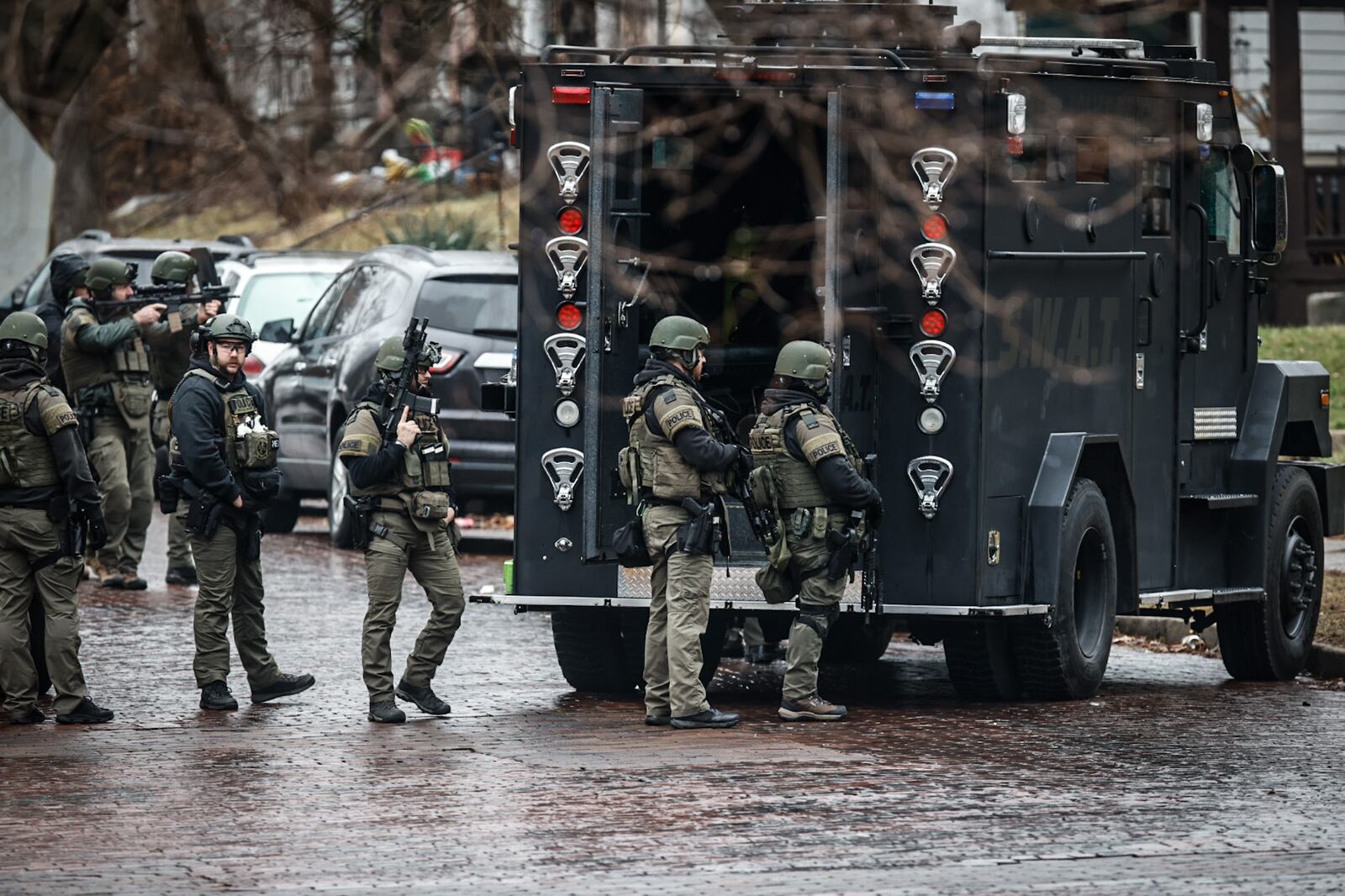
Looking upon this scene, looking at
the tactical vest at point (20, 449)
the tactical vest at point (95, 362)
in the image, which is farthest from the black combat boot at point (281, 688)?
the tactical vest at point (95, 362)

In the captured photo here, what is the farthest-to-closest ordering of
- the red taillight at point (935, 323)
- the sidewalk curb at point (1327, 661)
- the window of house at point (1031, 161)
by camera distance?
the sidewalk curb at point (1327, 661), the window of house at point (1031, 161), the red taillight at point (935, 323)

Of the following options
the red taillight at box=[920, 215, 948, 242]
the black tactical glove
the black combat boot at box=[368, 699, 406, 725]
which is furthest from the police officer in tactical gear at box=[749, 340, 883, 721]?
the black tactical glove

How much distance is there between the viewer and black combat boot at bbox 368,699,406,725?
10617 millimetres

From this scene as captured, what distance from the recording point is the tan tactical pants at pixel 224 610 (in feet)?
35.9

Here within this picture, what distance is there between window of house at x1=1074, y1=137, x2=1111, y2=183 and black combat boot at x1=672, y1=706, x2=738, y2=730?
9.66 ft

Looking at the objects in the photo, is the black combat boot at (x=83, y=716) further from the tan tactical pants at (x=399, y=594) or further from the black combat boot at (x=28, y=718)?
the tan tactical pants at (x=399, y=594)

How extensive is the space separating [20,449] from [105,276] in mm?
4088

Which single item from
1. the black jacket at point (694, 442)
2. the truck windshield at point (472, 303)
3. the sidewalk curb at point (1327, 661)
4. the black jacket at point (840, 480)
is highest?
the truck windshield at point (472, 303)

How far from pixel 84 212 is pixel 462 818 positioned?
26.7 meters

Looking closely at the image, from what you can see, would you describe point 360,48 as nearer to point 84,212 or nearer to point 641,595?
point 641,595

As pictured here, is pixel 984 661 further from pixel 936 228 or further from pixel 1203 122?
pixel 1203 122

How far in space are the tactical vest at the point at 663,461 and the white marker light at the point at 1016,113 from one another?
1798 mm

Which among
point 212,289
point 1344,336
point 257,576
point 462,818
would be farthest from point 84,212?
point 462,818

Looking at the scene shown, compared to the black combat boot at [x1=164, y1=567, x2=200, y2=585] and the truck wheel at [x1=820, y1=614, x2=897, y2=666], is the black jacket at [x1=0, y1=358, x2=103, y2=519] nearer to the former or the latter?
the truck wheel at [x1=820, y1=614, x2=897, y2=666]
